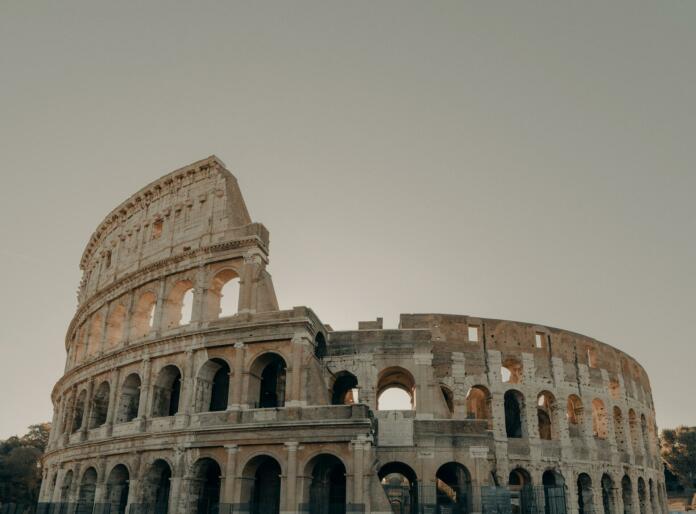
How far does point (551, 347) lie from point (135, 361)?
18.7 metres

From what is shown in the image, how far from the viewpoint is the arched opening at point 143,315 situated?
24.9 metres

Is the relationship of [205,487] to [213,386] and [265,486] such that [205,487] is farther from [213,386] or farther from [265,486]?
[213,386]

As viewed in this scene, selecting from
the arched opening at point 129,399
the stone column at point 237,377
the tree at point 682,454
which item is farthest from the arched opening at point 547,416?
the tree at point 682,454

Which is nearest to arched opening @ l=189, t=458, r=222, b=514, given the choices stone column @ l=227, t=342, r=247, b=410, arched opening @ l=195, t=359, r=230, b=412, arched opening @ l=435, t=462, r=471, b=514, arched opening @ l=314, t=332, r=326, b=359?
arched opening @ l=195, t=359, r=230, b=412

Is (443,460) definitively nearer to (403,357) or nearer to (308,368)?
(403,357)

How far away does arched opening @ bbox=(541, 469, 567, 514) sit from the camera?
22.1 meters

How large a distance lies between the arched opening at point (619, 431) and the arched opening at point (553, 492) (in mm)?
5898

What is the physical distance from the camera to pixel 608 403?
28641 mm

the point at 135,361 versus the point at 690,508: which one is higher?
the point at 135,361

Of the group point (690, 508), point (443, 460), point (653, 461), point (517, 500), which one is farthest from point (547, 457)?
point (690, 508)

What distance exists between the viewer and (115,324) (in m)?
26.8

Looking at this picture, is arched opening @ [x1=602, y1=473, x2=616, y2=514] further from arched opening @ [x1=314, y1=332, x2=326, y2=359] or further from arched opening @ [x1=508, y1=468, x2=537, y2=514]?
arched opening @ [x1=314, y1=332, x2=326, y2=359]

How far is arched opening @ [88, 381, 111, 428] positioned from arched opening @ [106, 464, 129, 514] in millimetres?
3185

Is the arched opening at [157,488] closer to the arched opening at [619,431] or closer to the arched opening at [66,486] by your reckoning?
the arched opening at [66,486]
